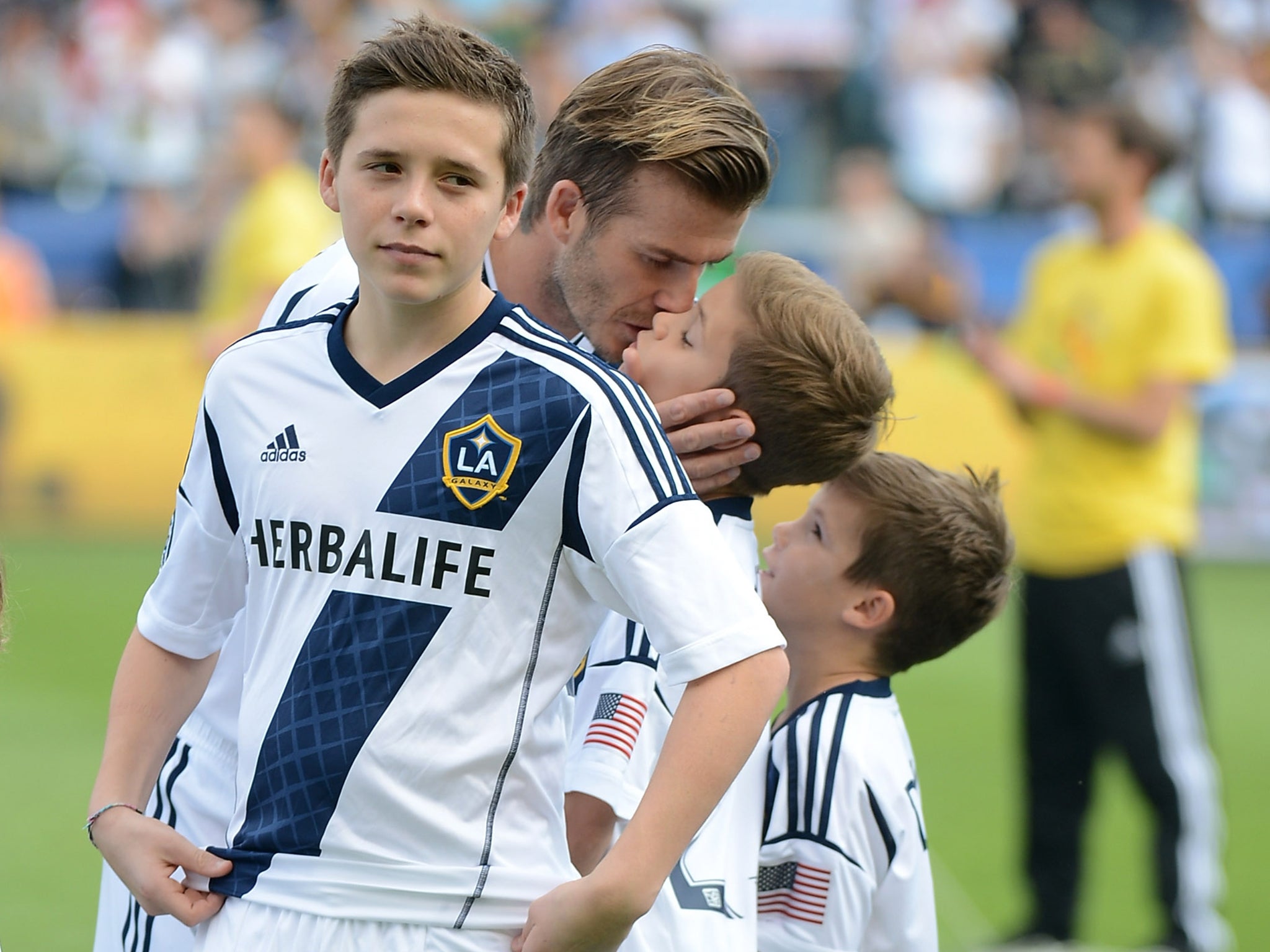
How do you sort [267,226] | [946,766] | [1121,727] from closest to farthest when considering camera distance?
[1121,727] < [946,766] < [267,226]

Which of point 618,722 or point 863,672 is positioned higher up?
point 863,672

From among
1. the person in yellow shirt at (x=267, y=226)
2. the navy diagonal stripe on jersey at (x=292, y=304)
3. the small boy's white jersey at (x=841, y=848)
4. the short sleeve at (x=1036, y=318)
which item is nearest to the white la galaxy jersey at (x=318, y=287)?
the navy diagonal stripe on jersey at (x=292, y=304)

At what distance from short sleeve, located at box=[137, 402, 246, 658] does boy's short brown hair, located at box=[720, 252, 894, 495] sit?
66 cm

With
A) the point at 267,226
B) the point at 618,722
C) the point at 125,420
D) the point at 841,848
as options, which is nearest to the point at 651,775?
the point at 618,722

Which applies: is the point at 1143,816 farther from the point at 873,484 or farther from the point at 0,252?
the point at 0,252

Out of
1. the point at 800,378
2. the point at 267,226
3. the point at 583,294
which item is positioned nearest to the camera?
the point at 800,378

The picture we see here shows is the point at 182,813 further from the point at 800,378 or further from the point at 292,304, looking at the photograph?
the point at 800,378

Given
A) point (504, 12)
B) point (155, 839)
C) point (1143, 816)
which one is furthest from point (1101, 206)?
point (504, 12)

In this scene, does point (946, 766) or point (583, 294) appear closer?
point (583, 294)

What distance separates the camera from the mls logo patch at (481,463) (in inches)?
71.0

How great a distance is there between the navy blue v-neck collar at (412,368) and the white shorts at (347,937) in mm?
569

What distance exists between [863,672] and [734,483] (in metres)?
0.54

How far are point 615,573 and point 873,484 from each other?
0.93 metres

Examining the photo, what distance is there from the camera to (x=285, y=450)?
1891 millimetres
